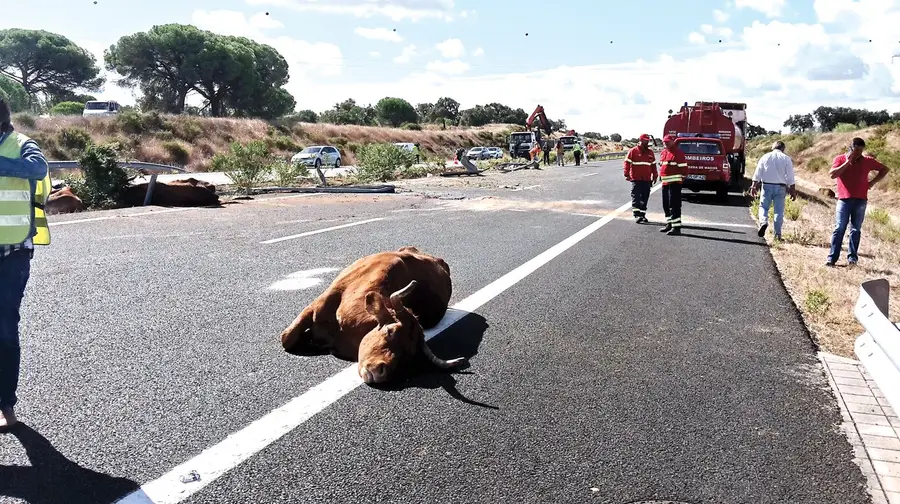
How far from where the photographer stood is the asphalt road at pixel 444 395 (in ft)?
11.7

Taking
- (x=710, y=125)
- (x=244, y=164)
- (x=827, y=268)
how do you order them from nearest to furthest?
1. (x=827, y=268)
2. (x=244, y=164)
3. (x=710, y=125)

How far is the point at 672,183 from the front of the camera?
44.1ft

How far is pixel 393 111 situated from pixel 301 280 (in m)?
99.9

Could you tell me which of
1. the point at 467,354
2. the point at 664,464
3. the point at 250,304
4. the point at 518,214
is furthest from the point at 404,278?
the point at 518,214

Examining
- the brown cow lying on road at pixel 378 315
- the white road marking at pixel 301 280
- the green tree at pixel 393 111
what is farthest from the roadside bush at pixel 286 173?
the green tree at pixel 393 111

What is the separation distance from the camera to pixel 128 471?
3.54 metres

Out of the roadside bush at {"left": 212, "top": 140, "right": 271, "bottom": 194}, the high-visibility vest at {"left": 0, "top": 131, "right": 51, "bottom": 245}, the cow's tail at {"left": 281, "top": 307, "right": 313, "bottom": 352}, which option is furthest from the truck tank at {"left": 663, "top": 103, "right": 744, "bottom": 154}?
the high-visibility vest at {"left": 0, "top": 131, "right": 51, "bottom": 245}

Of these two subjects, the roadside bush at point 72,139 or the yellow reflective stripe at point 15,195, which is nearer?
the yellow reflective stripe at point 15,195

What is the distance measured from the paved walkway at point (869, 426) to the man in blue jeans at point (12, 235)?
4476 mm

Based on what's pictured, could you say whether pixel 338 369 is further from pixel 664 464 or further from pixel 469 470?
pixel 664 464

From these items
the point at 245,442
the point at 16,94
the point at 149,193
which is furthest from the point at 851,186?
the point at 16,94

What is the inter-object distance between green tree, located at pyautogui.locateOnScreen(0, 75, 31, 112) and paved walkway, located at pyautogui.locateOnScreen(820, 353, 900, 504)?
5821cm

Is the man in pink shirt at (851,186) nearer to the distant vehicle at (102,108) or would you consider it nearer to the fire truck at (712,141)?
the fire truck at (712,141)

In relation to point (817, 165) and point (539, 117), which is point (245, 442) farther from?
point (539, 117)
